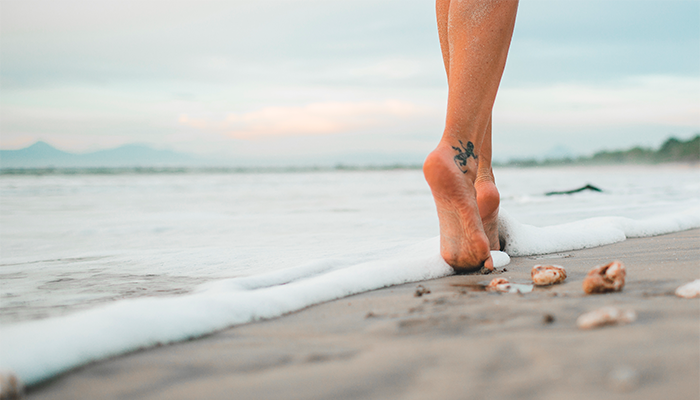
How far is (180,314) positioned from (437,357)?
54 centimetres

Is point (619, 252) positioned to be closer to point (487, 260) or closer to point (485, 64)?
point (487, 260)

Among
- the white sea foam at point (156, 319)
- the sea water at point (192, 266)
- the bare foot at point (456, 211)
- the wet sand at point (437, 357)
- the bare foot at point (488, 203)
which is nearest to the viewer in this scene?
the wet sand at point (437, 357)

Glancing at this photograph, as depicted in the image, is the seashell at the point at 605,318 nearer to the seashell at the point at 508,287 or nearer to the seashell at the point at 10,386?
the seashell at the point at 508,287

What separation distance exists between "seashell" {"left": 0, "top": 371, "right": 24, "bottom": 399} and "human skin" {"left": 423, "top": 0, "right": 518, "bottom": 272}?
3.94ft

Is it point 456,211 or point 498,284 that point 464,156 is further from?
point 498,284

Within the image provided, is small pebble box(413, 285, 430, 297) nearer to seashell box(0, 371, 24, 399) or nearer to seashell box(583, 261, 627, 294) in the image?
seashell box(583, 261, 627, 294)

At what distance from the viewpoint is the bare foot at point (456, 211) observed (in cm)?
157

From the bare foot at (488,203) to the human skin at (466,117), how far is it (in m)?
0.25

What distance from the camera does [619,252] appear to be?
1.97 m

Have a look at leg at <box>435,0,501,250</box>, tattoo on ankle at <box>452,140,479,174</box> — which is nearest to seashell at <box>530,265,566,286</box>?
tattoo on ankle at <box>452,140,479,174</box>

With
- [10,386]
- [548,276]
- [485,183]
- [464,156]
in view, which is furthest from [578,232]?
[10,386]

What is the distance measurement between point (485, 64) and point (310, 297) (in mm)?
969

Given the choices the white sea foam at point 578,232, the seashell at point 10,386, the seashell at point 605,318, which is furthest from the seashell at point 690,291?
the seashell at point 10,386

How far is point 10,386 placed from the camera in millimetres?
683
